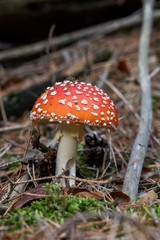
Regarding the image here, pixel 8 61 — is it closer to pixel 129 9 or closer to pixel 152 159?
pixel 129 9

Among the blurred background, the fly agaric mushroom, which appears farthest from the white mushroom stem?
the blurred background

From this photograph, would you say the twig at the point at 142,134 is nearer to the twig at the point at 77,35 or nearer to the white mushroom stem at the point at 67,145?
the white mushroom stem at the point at 67,145

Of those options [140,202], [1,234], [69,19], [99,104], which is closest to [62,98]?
[99,104]

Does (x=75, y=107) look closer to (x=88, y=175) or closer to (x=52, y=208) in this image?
(x=52, y=208)

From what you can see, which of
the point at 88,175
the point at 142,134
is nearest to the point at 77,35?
the point at 142,134

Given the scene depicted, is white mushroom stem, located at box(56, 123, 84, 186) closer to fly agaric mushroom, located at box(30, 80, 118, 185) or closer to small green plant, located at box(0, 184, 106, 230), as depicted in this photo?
fly agaric mushroom, located at box(30, 80, 118, 185)

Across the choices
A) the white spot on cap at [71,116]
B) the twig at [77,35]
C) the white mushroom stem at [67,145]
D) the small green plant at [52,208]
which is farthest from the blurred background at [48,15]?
the small green plant at [52,208]
